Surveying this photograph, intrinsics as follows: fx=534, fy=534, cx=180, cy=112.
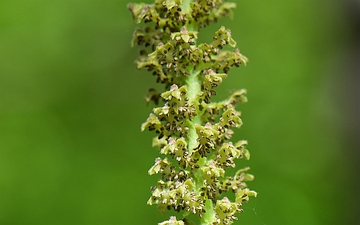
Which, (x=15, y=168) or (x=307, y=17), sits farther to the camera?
(x=307, y=17)

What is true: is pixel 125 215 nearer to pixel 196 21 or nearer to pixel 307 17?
pixel 307 17

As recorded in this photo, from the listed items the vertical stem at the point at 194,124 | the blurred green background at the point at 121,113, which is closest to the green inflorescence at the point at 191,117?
the vertical stem at the point at 194,124

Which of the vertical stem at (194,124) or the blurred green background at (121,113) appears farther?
the blurred green background at (121,113)

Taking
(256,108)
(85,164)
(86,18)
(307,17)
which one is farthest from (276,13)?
(85,164)

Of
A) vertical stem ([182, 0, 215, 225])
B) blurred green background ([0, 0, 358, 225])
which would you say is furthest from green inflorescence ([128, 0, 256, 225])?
blurred green background ([0, 0, 358, 225])

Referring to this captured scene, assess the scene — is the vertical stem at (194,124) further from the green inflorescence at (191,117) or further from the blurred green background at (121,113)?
the blurred green background at (121,113)

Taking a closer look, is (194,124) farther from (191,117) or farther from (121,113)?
(121,113)

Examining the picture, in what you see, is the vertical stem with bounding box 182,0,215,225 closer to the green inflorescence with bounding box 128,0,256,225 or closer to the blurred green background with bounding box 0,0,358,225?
the green inflorescence with bounding box 128,0,256,225
